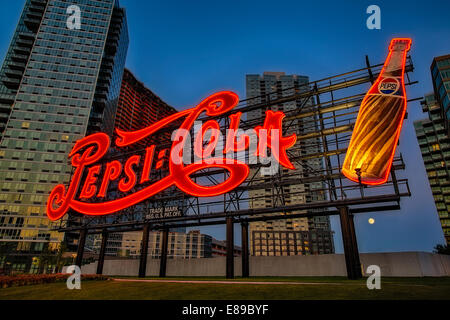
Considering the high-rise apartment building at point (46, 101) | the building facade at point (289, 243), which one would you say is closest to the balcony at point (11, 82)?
the high-rise apartment building at point (46, 101)

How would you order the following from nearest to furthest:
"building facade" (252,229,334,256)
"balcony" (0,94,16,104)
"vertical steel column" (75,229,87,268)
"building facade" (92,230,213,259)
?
"vertical steel column" (75,229,87,268), "balcony" (0,94,16,104), "building facade" (92,230,213,259), "building facade" (252,229,334,256)

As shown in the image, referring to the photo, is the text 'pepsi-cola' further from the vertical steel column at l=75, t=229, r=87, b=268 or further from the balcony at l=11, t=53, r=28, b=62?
the balcony at l=11, t=53, r=28, b=62

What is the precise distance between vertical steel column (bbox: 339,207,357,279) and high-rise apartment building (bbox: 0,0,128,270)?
77365mm

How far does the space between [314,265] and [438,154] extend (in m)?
95.1

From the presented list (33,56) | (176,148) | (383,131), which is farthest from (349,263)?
(33,56)

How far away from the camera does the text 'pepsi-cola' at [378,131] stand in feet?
54.0

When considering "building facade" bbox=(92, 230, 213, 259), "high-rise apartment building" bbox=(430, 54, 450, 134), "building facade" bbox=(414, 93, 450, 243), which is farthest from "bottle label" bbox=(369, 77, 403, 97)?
"building facade" bbox=(92, 230, 213, 259)

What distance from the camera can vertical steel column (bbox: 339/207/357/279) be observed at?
16653mm

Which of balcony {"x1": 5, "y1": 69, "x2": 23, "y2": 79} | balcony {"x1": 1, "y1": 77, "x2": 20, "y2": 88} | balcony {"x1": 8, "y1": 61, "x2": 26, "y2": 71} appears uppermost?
balcony {"x1": 8, "y1": 61, "x2": 26, "y2": 71}

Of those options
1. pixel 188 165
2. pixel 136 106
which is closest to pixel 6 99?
pixel 136 106

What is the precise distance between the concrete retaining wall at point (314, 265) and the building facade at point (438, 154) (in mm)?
81779

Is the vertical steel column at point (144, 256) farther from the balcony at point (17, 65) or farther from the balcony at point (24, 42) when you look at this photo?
the balcony at point (24, 42)

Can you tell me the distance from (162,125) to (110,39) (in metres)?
98.7

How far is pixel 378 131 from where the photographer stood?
16625 millimetres
